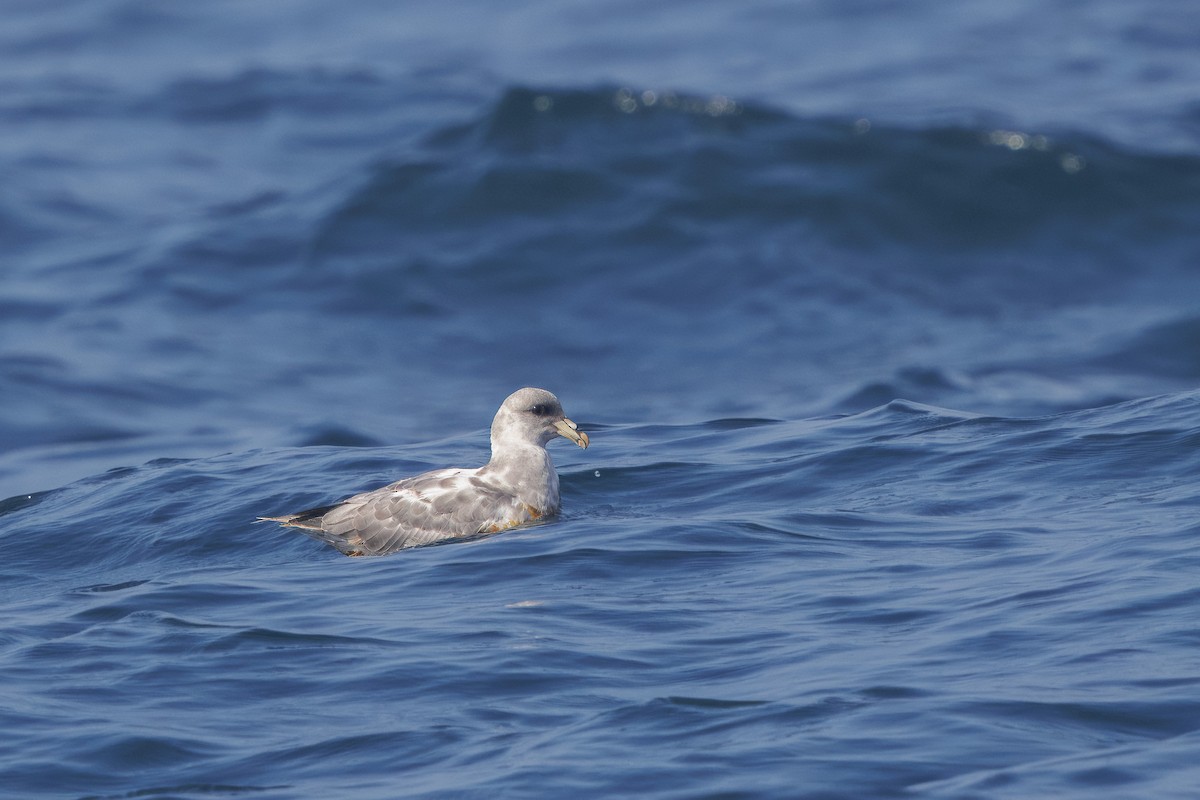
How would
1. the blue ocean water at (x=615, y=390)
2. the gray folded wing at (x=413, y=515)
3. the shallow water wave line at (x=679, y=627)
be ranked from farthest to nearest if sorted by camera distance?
the gray folded wing at (x=413, y=515)
the blue ocean water at (x=615, y=390)
the shallow water wave line at (x=679, y=627)

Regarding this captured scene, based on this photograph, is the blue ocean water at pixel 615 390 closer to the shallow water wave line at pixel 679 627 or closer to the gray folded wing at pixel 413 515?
the shallow water wave line at pixel 679 627

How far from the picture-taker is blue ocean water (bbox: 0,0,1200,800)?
7051 millimetres

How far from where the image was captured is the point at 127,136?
2981 centimetres

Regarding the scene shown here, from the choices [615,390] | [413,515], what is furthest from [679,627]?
[615,390]

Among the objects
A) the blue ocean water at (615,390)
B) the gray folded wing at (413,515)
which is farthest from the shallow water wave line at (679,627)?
the gray folded wing at (413,515)

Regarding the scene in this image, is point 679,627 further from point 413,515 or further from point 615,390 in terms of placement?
point 615,390

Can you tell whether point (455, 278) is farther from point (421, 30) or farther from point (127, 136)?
point (421, 30)

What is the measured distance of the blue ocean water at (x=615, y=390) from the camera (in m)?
7.05

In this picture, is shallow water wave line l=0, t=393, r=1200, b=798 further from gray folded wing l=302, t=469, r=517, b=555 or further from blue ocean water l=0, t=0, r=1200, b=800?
gray folded wing l=302, t=469, r=517, b=555

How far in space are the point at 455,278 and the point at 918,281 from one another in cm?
620

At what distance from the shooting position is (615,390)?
64.2ft

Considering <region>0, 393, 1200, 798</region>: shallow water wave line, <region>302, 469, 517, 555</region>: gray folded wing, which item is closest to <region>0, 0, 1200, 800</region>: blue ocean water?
<region>0, 393, 1200, 798</region>: shallow water wave line

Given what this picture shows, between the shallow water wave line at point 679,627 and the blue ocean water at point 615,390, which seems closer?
the shallow water wave line at point 679,627

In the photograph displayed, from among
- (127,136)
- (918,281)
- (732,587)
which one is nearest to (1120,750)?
(732,587)
